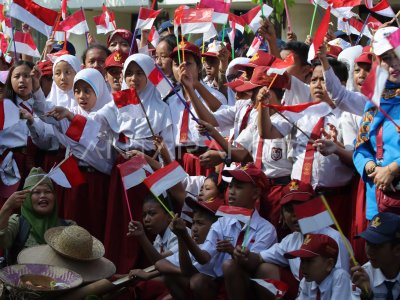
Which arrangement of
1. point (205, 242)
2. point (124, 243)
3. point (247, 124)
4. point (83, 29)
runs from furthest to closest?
point (83, 29) → point (124, 243) → point (247, 124) → point (205, 242)

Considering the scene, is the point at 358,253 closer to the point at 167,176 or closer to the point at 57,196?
the point at 167,176

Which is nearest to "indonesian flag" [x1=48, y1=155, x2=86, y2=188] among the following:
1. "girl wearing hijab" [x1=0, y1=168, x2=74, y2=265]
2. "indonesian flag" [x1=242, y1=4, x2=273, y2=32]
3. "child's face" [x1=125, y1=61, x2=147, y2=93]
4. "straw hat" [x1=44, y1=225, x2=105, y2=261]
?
"girl wearing hijab" [x1=0, y1=168, x2=74, y2=265]

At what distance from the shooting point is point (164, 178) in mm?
7109

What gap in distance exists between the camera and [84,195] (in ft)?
28.0

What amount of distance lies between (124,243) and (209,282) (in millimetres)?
1593

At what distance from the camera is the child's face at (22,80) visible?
8.73 metres

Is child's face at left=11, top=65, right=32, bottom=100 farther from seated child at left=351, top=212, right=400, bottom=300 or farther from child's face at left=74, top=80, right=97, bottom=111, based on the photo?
seated child at left=351, top=212, right=400, bottom=300

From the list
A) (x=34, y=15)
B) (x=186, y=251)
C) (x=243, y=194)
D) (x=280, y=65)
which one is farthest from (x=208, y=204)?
(x=34, y=15)

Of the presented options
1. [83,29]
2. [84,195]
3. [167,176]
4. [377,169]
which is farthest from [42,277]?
[83,29]

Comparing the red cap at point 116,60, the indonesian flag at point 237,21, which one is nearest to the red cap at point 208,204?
the red cap at point 116,60

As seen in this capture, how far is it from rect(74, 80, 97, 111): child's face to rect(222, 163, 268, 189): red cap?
196cm

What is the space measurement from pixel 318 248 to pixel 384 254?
15.8 inches

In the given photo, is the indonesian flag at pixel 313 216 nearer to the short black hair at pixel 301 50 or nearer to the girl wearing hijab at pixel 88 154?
the short black hair at pixel 301 50

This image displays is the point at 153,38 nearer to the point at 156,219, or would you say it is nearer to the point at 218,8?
the point at 218,8
